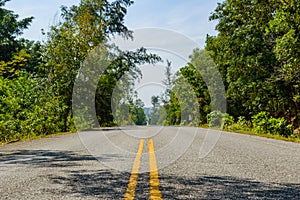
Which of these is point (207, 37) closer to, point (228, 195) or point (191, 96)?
point (191, 96)

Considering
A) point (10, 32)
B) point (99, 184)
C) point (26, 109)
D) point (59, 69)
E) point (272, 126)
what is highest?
point (10, 32)

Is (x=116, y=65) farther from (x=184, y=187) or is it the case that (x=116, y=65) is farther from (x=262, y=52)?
(x=184, y=187)

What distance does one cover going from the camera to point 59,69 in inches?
1042

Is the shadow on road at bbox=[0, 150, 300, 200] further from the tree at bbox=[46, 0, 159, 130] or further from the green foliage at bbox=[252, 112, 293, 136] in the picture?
the tree at bbox=[46, 0, 159, 130]

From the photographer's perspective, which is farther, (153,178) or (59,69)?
(59,69)

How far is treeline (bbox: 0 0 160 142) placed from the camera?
692 inches

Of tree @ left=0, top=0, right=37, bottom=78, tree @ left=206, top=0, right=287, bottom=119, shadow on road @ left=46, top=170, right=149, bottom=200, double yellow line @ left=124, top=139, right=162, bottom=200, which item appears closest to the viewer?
double yellow line @ left=124, top=139, right=162, bottom=200

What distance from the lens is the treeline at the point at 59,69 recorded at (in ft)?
57.7

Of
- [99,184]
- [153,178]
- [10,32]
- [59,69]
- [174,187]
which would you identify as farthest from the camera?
[10,32]

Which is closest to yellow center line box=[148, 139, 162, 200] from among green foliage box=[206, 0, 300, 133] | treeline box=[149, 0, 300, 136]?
treeline box=[149, 0, 300, 136]

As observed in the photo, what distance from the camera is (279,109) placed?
113 ft

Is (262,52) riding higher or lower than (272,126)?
higher

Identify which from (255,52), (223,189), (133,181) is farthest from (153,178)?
(255,52)

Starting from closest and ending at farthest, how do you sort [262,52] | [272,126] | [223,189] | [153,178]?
[223,189], [153,178], [272,126], [262,52]
